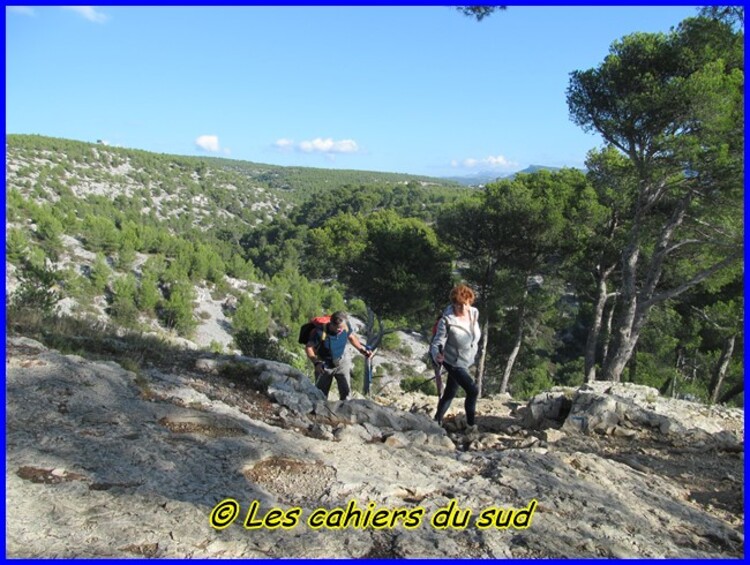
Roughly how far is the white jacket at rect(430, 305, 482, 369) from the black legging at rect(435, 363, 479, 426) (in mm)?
87

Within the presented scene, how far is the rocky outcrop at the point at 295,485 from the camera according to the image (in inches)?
107

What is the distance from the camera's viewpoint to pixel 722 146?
352 inches

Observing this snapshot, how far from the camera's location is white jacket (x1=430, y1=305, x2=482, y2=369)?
5402mm

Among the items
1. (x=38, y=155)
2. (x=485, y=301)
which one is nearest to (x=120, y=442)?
(x=485, y=301)

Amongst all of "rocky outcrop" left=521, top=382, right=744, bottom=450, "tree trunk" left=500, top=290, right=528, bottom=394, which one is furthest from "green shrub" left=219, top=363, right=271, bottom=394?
"tree trunk" left=500, top=290, right=528, bottom=394

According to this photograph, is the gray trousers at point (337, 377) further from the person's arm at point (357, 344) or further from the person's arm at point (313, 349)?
the person's arm at point (357, 344)

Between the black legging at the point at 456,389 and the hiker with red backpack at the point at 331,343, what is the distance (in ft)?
3.76

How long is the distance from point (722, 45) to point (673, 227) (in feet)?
10.9

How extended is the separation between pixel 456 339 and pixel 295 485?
8.26 feet

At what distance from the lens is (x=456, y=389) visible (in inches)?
233

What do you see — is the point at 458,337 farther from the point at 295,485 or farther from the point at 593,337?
the point at 593,337

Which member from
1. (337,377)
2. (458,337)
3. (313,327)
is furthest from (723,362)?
(313,327)

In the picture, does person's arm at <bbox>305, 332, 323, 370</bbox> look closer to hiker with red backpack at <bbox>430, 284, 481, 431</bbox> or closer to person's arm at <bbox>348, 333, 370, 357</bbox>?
person's arm at <bbox>348, 333, 370, 357</bbox>

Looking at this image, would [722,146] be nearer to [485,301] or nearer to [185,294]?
[485,301]
